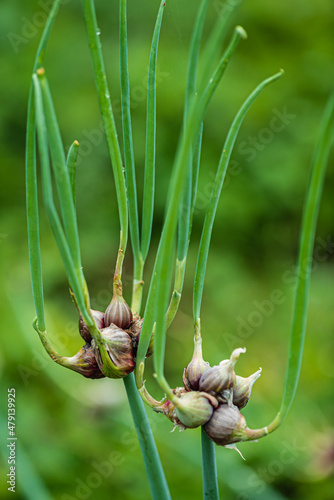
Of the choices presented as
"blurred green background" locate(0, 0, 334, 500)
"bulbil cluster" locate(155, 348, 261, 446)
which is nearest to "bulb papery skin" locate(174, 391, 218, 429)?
"bulbil cluster" locate(155, 348, 261, 446)

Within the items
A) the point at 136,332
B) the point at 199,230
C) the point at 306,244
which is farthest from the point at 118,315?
the point at 199,230

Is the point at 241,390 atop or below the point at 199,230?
atop

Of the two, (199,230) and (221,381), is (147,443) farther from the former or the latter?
(199,230)

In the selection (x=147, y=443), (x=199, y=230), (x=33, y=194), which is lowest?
(x=199, y=230)

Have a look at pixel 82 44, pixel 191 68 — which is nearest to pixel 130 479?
pixel 191 68

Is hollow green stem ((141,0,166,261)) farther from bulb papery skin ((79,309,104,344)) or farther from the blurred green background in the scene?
the blurred green background

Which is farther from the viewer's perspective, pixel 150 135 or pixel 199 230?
pixel 199 230
